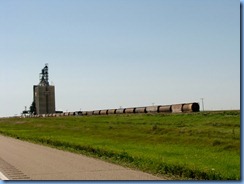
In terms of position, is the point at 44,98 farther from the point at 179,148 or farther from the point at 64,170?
the point at 64,170

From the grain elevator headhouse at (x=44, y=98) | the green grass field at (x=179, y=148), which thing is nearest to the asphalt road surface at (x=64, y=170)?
the green grass field at (x=179, y=148)

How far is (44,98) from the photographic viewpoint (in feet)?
350

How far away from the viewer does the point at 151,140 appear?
26422 millimetres

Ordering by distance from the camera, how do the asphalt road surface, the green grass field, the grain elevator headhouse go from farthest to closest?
the grain elevator headhouse < the green grass field < the asphalt road surface

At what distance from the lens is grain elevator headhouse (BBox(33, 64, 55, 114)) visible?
106m

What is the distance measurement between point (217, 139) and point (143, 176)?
12297 mm

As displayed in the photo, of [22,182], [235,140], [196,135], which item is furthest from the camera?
[196,135]

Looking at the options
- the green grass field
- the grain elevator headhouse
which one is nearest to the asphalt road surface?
the green grass field

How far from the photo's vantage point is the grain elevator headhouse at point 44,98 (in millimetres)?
105750

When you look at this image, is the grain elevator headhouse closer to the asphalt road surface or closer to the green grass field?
the green grass field

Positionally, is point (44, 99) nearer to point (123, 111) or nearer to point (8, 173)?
point (123, 111)

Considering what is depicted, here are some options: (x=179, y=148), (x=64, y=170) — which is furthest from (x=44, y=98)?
(x=64, y=170)

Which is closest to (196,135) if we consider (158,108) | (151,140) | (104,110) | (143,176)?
(151,140)

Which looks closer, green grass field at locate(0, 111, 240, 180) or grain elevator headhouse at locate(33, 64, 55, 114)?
green grass field at locate(0, 111, 240, 180)
